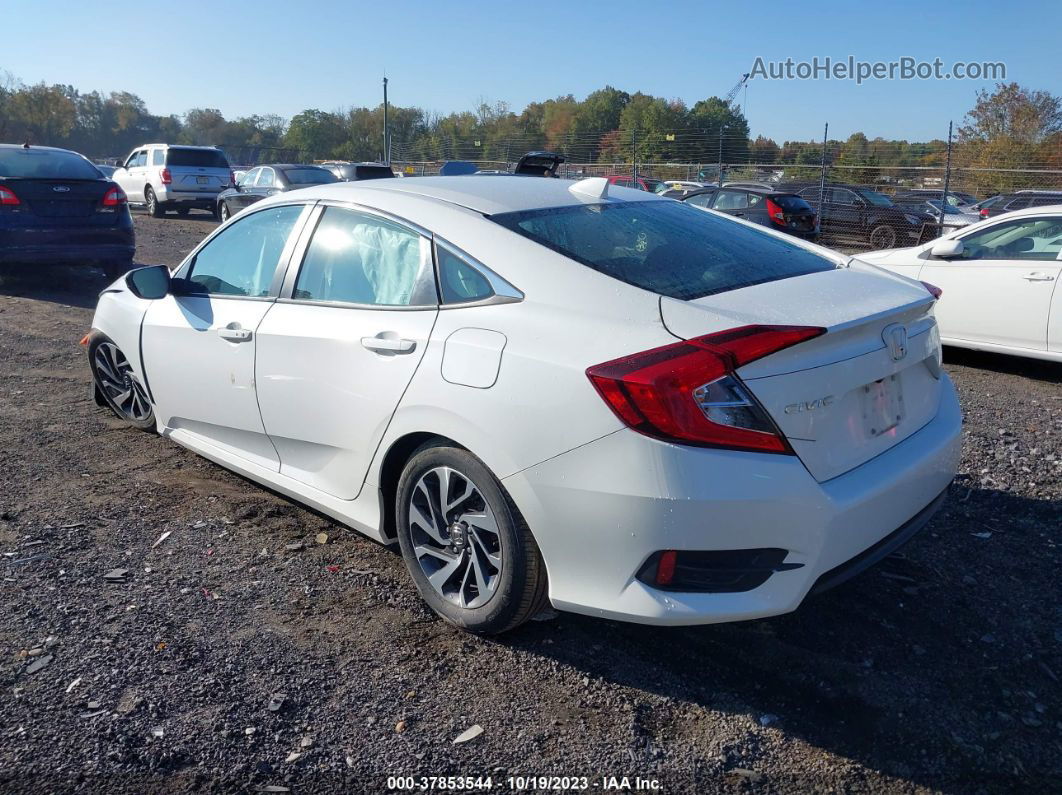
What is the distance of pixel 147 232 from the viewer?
18703mm

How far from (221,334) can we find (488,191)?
4.66 ft

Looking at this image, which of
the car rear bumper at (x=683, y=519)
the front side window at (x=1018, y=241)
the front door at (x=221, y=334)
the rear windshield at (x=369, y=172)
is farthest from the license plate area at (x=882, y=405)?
the rear windshield at (x=369, y=172)

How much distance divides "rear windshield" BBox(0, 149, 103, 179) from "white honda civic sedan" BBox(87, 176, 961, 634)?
7600 mm

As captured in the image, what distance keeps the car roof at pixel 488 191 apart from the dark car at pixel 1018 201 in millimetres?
16464

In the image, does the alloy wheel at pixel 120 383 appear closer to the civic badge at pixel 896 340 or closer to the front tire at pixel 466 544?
the front tire at pixel 466 544

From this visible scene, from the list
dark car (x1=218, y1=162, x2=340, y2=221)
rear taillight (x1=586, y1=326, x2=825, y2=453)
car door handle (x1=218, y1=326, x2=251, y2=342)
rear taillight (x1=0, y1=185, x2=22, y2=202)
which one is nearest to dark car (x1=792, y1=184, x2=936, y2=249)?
dark car (x1=218, y1=162, x2=340, y2=221)

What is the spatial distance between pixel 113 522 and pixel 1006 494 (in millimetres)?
4368

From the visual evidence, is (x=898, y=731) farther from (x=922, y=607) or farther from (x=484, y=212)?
(x=484, y=212)

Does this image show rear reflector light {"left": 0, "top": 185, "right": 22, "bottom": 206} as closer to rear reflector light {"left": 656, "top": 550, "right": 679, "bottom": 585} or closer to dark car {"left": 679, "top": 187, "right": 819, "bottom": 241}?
rear reflector light {"left": 656, "top": 550, "right": 679, "bottom": 585}

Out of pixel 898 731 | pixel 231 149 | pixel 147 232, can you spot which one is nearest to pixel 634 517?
pixel 898 731

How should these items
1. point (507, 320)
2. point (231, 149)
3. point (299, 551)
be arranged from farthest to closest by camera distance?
1. point (231, 149)
2. point (299, 551)
3. point (507, 320)

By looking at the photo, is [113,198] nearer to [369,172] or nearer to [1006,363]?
[369,172]

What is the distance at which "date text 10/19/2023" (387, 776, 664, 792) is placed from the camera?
7.95 feet

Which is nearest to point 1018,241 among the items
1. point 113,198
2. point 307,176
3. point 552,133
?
point 113,198
